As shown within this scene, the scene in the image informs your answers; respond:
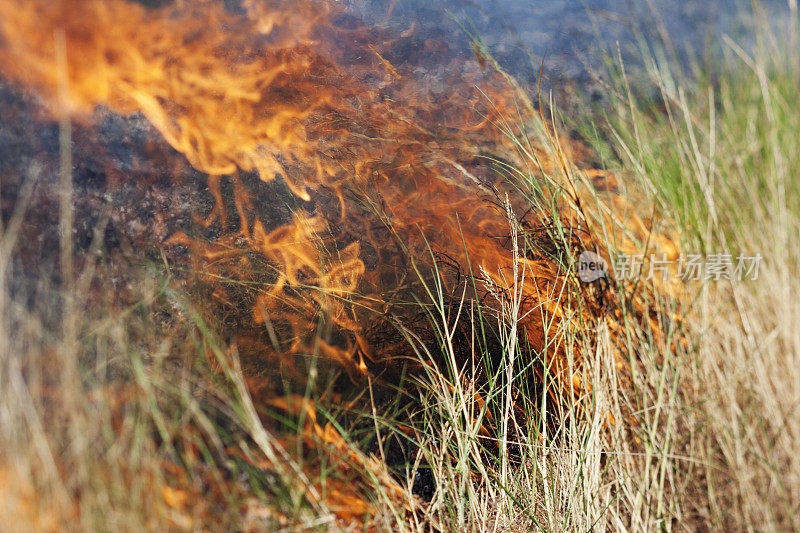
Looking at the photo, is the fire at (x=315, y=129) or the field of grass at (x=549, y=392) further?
the fire at (x=315, y=129)

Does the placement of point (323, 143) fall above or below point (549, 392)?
above

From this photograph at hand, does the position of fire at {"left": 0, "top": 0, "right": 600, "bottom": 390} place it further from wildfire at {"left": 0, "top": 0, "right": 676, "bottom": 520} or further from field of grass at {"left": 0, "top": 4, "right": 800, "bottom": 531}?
field of grass at {"left": 0, "top": 4, "right": 800, "bottom": 531}

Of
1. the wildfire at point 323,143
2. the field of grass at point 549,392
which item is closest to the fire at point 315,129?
the wildfire at point 323,143

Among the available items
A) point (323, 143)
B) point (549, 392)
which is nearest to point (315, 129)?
point (323, 143)

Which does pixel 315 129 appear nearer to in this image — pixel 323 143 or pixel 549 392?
pixel 323 143

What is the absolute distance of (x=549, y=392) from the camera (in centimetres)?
150

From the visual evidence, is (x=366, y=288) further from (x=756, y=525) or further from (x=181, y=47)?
(x=756, y=525)

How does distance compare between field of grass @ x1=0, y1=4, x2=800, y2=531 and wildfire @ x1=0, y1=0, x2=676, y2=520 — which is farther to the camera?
wildfire @ x1=0, y1=0, x2=676, y2=520

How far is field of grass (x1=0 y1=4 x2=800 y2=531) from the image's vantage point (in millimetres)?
841

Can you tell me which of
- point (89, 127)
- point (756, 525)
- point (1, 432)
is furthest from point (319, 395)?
point (756, 525)


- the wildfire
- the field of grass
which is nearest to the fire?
the wildfire

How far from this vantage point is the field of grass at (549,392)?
84 cm

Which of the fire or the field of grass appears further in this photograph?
the fire

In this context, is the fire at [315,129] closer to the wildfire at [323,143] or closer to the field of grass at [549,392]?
the wildfire at [323,143]
